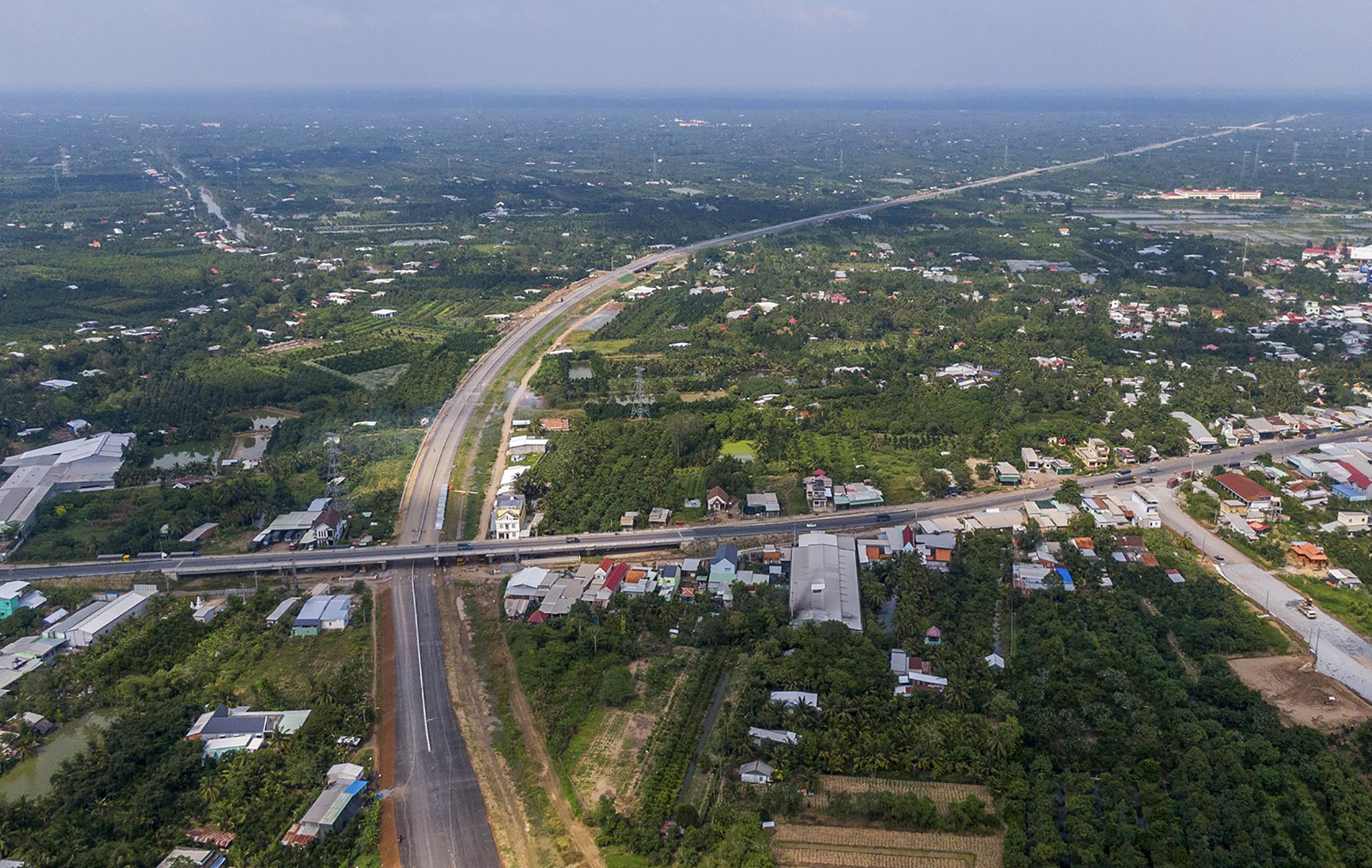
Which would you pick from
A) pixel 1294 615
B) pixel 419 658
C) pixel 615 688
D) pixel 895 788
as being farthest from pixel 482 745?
pixel 1294 615

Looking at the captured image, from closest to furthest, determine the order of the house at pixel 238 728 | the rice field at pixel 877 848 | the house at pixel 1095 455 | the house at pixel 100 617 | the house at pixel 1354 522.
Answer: the rice field at pixel 877 848, the house at pixel 238 728, the house at pixel 100 617, the house at pixel 1354 522, the house at pixel 1095 455

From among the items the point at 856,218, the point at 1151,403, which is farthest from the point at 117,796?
the point at 856,218

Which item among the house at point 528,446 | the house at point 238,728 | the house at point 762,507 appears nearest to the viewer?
the house at point 238,728

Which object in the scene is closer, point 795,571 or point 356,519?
point 795,571

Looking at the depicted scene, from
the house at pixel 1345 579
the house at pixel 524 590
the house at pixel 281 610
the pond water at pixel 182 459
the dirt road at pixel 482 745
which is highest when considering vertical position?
Result: the pond water at pixel 182 459

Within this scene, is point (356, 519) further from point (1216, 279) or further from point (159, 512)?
point (1216, 279)

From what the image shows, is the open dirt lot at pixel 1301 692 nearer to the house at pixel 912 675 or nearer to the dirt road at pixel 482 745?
the house at pixel 912 675

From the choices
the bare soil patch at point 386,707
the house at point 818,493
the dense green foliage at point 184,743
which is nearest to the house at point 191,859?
the dense green foliage at point 184,743
